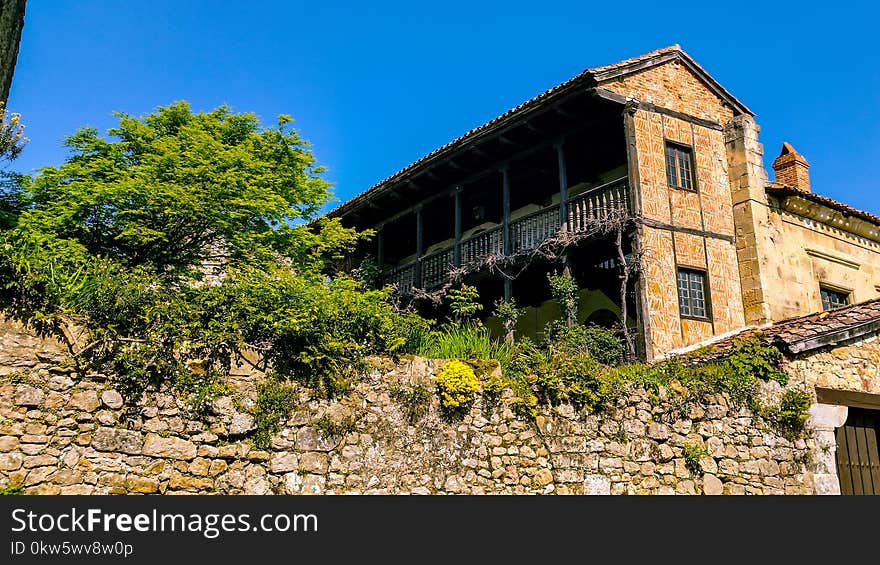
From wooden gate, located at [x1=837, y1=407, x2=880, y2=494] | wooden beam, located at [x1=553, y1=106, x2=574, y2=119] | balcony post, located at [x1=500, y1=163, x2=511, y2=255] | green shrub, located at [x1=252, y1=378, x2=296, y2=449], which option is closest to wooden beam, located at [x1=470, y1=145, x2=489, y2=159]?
balcony post, located at [x1=500, y1=163, x2=511, y2=255]

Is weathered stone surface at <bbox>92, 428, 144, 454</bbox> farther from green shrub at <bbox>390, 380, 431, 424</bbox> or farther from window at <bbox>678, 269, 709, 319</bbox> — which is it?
window at <bbox>678, 269, 709, 319</bbox>

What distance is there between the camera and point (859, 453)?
405 inches

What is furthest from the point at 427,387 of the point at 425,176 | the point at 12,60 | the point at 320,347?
the point at 425,176

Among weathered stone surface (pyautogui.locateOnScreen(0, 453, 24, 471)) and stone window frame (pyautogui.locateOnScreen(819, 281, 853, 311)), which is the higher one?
stone window frame (pyautogui.locateOnScreen(819, 281, 853, 311))

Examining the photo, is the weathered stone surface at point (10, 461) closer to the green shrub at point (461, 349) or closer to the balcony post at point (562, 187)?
the green shrub at point (461, 349)

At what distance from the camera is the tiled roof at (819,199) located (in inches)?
593

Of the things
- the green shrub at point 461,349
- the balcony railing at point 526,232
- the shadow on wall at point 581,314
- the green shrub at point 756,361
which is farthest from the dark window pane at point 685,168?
the green shrub at point 461,349

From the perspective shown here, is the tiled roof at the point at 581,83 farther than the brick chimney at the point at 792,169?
No

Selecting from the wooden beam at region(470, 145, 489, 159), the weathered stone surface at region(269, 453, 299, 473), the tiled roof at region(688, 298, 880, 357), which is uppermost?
the wooden beam at region(470, 145, 489, 159)

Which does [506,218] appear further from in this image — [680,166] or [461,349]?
[461,349]

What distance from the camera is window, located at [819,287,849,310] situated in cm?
1619

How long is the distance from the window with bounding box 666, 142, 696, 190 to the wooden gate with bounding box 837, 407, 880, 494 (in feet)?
18.9

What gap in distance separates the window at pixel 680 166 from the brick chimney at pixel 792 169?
4175mm
